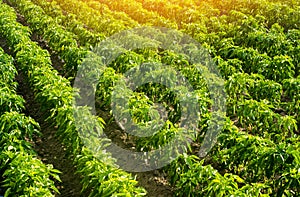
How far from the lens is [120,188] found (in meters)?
5.24

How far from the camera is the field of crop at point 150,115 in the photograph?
5895 mm

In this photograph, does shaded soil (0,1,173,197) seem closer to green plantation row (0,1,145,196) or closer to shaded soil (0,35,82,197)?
shaded soil (0,35,82,197)

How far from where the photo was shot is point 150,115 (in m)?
7.27

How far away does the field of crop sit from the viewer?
19.3 ft

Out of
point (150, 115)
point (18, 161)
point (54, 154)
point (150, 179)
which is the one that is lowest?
point (54, 154)

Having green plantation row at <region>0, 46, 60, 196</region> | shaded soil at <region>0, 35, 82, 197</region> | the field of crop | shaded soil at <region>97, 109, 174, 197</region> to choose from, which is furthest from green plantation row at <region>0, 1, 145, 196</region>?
shaded soil at <region>97, 109, 174, 197</region>

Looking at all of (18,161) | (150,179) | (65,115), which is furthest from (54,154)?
(18,161)

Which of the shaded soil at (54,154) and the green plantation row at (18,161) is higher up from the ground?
the green plantation row at (18,161)

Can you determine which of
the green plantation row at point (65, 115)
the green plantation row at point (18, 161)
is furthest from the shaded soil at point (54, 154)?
the green plantation row at point (18, 161)

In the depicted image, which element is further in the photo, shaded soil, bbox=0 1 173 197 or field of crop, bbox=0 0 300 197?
shaded soil, bbox=0 1 173 197

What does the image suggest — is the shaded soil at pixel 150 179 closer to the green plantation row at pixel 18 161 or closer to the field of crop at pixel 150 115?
the field of crop at pixel 150 115

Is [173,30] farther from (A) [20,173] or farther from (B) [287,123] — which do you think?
(A) [20,173]

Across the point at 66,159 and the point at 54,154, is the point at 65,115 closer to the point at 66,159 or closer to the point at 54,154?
the point at 66,159

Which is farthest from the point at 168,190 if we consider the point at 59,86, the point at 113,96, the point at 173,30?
the point at 173,30
